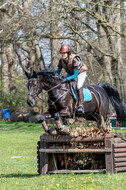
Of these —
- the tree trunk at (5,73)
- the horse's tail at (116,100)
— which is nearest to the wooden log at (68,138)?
the horse's tail at (116,100)

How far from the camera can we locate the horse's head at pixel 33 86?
22.9 feet

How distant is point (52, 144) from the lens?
7.26 metres

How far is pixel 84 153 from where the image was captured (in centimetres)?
702

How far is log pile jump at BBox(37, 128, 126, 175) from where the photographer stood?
6.68 m

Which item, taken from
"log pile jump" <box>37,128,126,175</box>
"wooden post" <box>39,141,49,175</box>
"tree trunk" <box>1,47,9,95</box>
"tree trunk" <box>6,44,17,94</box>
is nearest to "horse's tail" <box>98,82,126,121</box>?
"log pile jump" <box>37,128,126,175</box>

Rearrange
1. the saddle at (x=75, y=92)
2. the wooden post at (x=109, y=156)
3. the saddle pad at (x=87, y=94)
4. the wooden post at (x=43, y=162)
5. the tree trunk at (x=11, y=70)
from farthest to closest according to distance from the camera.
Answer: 1. the tree trunk at (x=11, y=70)
2. the saddle pad at (x=87, y=94)
3. the saddle at (x=75, y=92)
4. the wooden post at (x=43, y=162)
5. the wooden post at (x=109, y=156)

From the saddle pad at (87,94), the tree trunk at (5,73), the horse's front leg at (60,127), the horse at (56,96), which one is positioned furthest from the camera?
the tree trunk at (5,73)

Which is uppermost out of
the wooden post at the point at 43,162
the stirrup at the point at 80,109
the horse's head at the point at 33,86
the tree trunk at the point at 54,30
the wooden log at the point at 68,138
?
the tree trunk at the point at 54,30

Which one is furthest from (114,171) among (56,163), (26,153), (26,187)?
(26,153)

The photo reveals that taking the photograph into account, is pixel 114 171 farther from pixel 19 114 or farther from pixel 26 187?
pixel 19 114

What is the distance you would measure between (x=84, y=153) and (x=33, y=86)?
66.8 inches

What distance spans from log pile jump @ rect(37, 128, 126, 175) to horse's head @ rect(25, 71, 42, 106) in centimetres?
86

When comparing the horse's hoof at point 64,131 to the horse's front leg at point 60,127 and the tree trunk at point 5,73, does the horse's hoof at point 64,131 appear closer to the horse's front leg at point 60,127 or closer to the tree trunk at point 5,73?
the horse's front leg at point 60,127

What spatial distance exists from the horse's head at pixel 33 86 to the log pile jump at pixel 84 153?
86 cm
